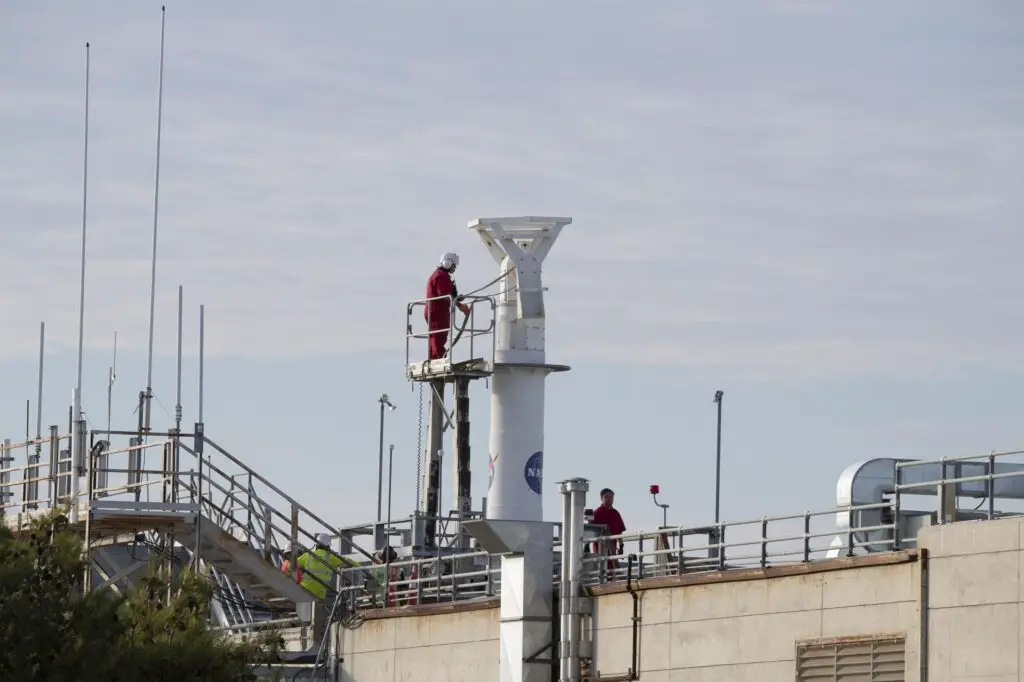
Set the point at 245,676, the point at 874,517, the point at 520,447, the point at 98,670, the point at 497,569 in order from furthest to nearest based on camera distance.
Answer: the point at 520,447, the point at 497,569, the point at 874,517, the point at 245,676, the point at 98,670

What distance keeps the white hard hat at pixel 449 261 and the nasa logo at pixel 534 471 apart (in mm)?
3889

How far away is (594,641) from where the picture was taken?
31.5m

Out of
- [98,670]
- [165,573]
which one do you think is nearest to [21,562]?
[98,670]

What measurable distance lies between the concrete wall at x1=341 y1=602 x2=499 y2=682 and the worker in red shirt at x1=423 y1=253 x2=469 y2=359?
202 inches

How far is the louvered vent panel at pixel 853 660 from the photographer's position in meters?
26.2

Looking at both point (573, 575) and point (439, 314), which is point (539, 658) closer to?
point (573, 575)

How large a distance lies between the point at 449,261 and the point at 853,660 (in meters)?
14.4

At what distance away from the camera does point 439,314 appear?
3900 cm

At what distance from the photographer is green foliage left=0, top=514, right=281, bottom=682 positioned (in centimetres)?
2402

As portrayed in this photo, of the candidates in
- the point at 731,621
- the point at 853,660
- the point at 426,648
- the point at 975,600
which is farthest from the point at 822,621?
the point at 426,648

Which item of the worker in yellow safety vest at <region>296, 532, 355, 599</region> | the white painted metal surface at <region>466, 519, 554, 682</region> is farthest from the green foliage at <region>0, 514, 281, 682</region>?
the worker in yellow safety vest at <region>296, 532, 355, 599</region>

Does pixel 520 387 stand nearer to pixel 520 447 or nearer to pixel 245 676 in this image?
pixel 520 447

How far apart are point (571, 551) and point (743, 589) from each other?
341 centimetres

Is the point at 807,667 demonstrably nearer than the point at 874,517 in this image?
Yes
